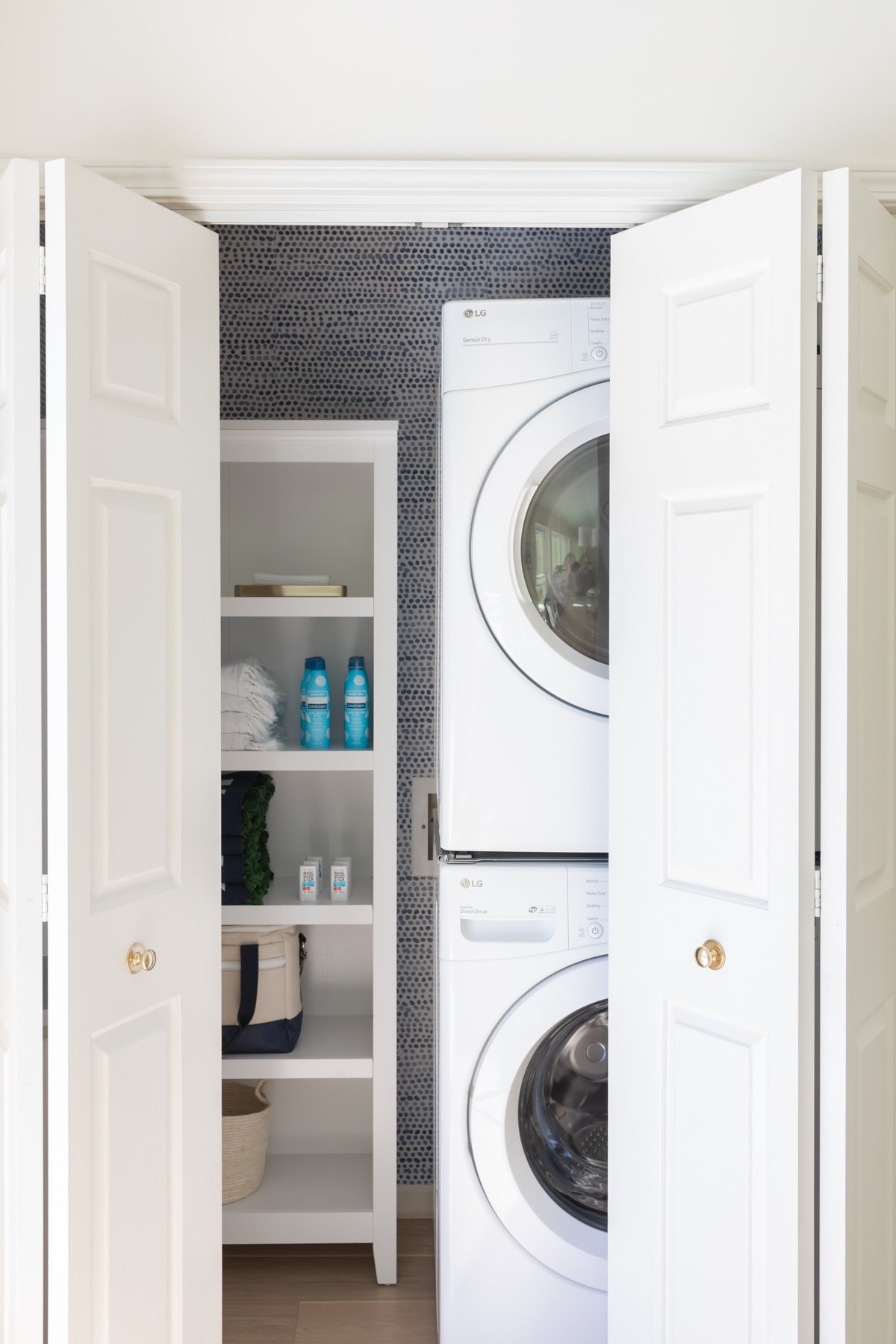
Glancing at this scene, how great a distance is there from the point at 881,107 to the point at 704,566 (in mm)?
780

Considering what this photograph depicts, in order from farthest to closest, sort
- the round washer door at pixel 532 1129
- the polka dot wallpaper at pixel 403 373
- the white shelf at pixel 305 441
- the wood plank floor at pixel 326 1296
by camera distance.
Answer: the polka dot wallpaper at pixel 403 373 → the white shelf at pixel 305 441 → the wood plank floor at pixel 326 1296 → the round washer door at pixel 532 1129

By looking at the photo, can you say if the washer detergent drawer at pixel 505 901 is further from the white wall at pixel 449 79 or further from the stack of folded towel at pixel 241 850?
the white wall at pixel 449 79

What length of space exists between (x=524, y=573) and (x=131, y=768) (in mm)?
749

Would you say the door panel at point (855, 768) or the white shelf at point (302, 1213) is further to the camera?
the white shelf at point (302, 1213)

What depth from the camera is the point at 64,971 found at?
3.98ft

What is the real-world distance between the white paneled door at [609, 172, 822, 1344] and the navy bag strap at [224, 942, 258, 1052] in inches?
34.7

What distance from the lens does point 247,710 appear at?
6.66 feet

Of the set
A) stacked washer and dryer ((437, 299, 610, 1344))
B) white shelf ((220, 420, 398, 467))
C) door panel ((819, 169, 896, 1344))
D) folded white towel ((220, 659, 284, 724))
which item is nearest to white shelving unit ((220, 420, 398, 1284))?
white shelf ((220, 420, 398, 467))

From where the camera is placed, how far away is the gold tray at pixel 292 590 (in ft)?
6.72

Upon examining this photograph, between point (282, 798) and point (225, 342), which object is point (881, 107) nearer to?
point (225, 342)

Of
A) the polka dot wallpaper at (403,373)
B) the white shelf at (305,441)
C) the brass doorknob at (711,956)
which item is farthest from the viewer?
the polka dot wallpaper at (403,373)

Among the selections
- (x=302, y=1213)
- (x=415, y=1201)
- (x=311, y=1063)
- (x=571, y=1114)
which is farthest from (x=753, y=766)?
(x=415, y=1201)

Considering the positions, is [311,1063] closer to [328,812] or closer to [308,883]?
[308,883]

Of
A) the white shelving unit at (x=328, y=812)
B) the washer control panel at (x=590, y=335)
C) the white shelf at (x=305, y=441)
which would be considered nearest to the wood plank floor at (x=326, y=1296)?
Answer: the white shelving unit at (x=328, y=812)
